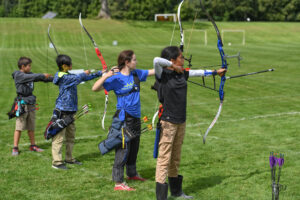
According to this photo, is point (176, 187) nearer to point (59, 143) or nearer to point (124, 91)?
point (124, 91)

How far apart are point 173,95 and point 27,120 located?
4081 millimetres

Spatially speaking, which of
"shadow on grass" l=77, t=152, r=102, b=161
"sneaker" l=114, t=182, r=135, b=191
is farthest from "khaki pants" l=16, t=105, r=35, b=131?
"sneaker" l=114, t=182, r=135, b=191

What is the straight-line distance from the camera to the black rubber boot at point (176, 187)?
5973 millimetres

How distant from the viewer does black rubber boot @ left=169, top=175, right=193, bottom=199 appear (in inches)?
235

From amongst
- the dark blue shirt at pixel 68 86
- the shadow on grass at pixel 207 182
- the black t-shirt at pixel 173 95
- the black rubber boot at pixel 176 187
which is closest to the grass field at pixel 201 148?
the shadow on grass at pixel 207 182

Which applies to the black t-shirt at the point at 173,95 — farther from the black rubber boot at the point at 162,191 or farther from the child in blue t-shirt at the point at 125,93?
the black rubber boot at the point at 162,191

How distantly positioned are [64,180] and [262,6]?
41052 millimetres

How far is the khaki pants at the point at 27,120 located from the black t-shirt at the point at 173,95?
3.83 m

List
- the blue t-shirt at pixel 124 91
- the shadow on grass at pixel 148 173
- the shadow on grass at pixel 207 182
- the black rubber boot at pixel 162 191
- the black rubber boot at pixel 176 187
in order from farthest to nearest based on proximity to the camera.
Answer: the shadow on grass at pixel 148 173, the shadow on grass at pixel 207 182, the blue t-shirt at pixel 124 91, the black rubber boot at pixel 176 187, the black rubber boot at pixel 162 191

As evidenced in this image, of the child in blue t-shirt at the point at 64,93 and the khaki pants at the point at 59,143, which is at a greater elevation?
the child in blue t-shirt at the point at 64,93

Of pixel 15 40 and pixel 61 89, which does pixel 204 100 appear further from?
pixel 15 40

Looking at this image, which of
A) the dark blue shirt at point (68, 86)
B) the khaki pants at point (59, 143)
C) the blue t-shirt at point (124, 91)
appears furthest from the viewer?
the khaki pants at point (59, 143)

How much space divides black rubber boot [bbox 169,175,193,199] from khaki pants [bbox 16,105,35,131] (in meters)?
3.80

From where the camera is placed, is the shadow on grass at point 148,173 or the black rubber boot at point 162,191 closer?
the black rubber boot at point 162,191
